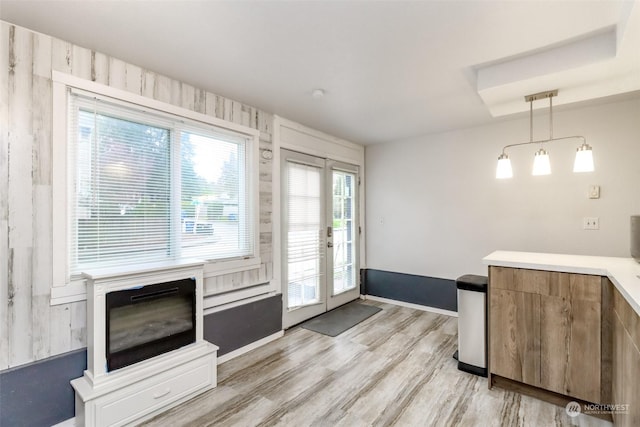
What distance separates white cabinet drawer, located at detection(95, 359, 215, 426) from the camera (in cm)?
187

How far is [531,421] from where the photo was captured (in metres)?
2.00

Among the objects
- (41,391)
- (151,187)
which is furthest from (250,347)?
(151,187)

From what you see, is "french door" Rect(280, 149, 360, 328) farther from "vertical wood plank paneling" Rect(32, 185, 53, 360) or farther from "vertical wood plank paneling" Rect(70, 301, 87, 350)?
"vertical wood plank paneling" Rect(32, 185, 53, 360)

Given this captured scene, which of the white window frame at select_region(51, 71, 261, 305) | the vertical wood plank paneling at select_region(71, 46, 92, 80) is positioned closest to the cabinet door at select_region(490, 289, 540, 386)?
the white window frame at select_region(51, 71, 261, 305)

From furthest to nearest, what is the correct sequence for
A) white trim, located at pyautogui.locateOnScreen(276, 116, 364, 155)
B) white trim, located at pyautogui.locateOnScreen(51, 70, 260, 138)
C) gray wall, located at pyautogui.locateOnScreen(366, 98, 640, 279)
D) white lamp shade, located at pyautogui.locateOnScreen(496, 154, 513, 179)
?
1. white trim, located at pyautogui.locateOnScreen(276, 116, 364, 155)
2. gray wall, located at pyautogui.locateOnScreen(366, 98, 640, 279)
3. white lamp shade, located at pyautogui.locateOnScreen(496, 154, 513, 179)
4. white trim, located at pyautogui.locateOnScreen(51, 70, 260, 138)

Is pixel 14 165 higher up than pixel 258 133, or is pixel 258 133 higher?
pixel 258 133

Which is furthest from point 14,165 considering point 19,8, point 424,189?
point 424,189

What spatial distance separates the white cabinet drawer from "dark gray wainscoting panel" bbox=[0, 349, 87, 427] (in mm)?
322

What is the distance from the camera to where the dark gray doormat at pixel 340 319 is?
360 cm

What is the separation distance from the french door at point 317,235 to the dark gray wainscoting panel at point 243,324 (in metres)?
0.24

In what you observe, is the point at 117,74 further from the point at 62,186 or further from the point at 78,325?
the point at 78,325

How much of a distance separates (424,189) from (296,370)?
9.69 feet

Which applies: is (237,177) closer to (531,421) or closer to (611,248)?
(531,421)

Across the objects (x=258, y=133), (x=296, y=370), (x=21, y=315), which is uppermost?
(x=258, y=133)
